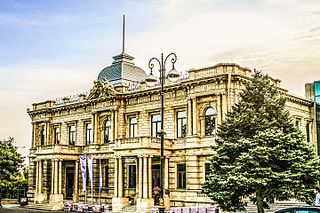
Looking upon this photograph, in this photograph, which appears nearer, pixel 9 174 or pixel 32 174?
pixel 32 174

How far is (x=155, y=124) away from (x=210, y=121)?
20.0 feet

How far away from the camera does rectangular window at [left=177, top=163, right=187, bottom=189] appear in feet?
121

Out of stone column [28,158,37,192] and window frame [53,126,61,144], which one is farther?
stone column [28,158,37,192]

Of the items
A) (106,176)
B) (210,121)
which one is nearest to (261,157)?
(210,121)

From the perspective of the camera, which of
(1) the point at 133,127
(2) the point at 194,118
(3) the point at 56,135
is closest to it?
(2) the point at 194,118

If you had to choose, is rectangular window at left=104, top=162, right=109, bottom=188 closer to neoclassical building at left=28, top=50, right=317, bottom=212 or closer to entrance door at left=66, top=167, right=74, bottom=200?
neoclassical building at left=28, top=50, right=317, bottom=212

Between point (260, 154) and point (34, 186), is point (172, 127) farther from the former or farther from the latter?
point (34, 186)

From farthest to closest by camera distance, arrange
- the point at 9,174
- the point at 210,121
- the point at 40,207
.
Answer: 1. the point at 9,174
2. the point at 40,207
3. the point at 210,121

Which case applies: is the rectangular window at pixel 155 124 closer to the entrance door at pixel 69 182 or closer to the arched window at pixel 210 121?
the arched window at pixel 210 121

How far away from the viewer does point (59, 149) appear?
43938mm

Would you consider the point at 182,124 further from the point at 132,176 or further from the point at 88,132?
the point at 88,132

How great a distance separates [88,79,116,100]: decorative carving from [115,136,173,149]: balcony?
5729 mm

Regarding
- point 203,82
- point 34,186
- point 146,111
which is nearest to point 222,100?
point 203,82

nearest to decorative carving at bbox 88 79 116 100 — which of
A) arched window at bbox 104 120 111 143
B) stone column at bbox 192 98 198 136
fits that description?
arched window at bbox 104 120 111 143
